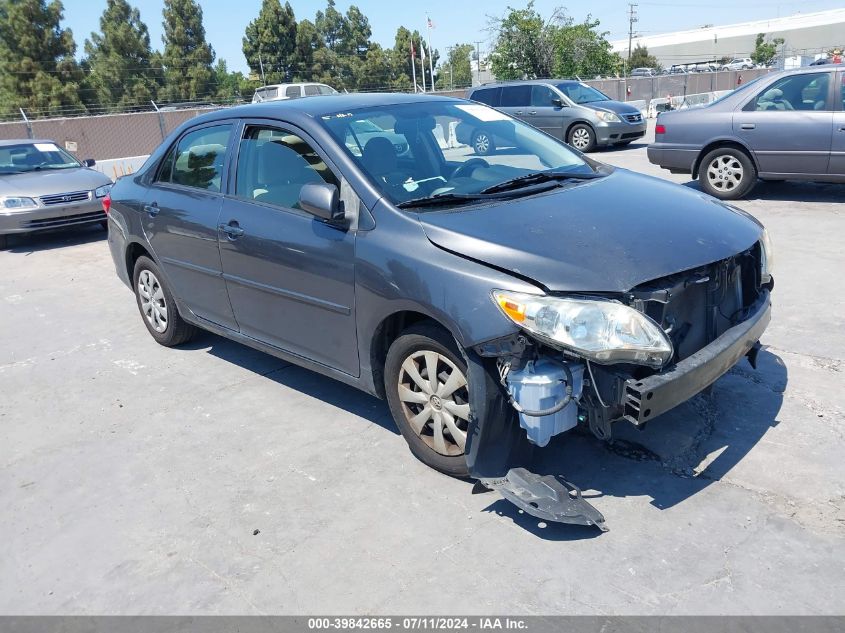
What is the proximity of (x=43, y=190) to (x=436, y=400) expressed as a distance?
29.4 ft

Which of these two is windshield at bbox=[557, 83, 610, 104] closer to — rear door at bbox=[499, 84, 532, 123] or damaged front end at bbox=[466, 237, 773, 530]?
rear door at bbox=[499, 84, 532, 123]

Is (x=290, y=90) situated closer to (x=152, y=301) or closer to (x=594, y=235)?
(x=152, y=301)

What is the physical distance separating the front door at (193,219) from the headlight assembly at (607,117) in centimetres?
1214

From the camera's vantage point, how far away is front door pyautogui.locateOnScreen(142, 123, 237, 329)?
4.77 metres

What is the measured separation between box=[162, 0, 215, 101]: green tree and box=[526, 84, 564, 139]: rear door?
3732cm

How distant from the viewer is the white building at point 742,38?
104 m

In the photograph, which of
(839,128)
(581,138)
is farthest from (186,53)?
(839,128)

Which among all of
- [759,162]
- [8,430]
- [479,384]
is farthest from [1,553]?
[759,162]

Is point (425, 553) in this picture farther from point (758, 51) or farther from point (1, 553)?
point (758, 51)

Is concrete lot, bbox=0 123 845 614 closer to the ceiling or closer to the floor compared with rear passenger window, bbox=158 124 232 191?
closer to the floor

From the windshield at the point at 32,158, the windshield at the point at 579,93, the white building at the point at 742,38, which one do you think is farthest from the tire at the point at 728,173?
the white building at the point at 742,38

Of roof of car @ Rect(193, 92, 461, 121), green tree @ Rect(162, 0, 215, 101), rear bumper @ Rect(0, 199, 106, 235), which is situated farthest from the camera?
green tree @ Rect(162, 0, 215, 101)

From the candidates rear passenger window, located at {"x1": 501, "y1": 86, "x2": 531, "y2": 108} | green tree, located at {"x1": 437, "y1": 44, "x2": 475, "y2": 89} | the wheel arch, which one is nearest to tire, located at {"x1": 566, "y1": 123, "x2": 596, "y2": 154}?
rear passenger window, located at {"x1": 501, "y1": 86, "x2": 531, "y2": 108}

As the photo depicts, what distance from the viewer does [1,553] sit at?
3.39 meters
